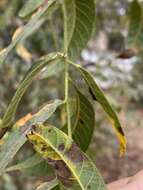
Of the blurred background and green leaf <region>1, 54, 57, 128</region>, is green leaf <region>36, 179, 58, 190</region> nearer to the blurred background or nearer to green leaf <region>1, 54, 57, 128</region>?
green leaf <region>1, 54, 57, 128</region>

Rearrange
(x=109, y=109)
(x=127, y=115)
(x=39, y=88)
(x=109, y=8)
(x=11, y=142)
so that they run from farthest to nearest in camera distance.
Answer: (x=127, y=115) < (x=109, y=8) < (x=39, y=88) < (x=109, y=109) < (x=11, y=142)

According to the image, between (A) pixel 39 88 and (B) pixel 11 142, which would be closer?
(B) pixel 11 142

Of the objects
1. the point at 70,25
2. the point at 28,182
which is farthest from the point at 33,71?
the point at 28,182

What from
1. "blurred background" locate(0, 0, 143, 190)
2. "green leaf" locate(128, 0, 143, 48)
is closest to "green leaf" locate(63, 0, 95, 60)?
"green leaf" locate(128, 0, 143, 48)

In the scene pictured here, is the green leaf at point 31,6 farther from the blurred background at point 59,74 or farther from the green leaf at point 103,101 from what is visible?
the blurred background at point 59,74

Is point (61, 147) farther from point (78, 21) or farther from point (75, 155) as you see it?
point (78, 21)

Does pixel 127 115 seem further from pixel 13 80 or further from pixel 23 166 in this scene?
pixel 23 166

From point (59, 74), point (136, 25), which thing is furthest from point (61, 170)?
point (59, 74)
